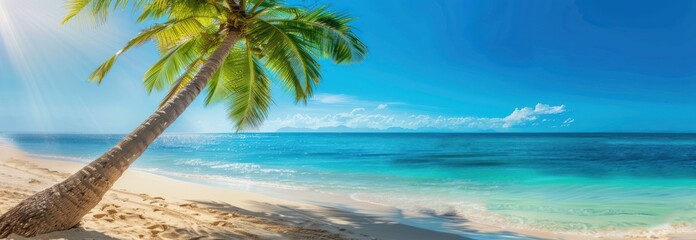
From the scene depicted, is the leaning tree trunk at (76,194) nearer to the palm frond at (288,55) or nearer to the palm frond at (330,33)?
the palm frond at (288,55)

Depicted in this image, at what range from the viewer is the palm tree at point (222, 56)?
14.4 ft

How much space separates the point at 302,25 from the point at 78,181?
195 inches

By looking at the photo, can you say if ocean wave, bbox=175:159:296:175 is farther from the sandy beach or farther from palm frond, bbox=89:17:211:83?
palm frond, bbox=89:17:211:83

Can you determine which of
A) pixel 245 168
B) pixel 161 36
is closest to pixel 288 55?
pixel 161 36

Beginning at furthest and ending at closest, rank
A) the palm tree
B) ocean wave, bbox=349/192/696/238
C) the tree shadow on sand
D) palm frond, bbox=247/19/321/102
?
palm frond, bbox=247/19/321/102 → ocean wave, bbox=349/192/696/238 → the tree shadow on sand → the palm tree

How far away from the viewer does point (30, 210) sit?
3662 millimetres

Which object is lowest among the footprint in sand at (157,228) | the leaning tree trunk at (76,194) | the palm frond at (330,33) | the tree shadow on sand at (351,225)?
→ the tree shadow on sand at (351,225)

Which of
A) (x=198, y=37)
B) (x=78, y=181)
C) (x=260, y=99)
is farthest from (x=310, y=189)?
(x=78, y=181)

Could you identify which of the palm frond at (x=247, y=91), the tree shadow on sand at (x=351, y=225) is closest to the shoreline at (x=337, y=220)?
the tree shadow on sand at (x=351, y=225)

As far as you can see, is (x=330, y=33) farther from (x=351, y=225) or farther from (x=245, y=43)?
(x=351, y=225)

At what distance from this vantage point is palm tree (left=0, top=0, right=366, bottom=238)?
14.4ft

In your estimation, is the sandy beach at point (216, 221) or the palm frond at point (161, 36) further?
the palm frond at point (161, 36)

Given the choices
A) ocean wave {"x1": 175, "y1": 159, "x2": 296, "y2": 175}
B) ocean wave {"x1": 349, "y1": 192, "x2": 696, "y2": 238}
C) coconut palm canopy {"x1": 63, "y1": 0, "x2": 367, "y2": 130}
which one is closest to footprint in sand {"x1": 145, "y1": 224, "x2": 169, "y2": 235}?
coconut palm canopy {"x1": 63, "y1": 0, "x2": 367, "y2": 130}

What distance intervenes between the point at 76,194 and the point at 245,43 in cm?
527
